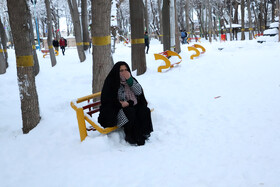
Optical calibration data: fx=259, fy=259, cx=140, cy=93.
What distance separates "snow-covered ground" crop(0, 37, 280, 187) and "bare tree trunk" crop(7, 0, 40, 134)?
267 millimetres

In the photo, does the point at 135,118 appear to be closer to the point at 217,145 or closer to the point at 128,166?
the point at 128,166

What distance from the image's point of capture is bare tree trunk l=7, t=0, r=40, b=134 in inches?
170

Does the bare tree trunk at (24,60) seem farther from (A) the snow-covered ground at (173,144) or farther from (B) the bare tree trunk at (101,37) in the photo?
(B) the bare tree trunk at (101,37)

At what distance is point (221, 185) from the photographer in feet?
8.84

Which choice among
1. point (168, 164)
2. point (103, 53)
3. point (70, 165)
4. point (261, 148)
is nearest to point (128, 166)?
point (168, 164)

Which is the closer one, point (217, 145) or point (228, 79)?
point (217, 145)

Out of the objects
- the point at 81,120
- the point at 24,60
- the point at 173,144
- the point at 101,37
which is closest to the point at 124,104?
the point at 81,120

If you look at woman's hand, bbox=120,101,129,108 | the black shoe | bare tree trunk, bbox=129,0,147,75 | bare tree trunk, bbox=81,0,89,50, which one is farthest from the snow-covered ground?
bare tree trunk, bbox=81,0,89,50

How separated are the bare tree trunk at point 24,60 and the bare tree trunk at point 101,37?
1165 mm

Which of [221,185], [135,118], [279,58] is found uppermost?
[279,58]

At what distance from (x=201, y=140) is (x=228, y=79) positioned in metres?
3.62

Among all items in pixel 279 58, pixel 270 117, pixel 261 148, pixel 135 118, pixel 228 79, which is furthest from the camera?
pixel 279 58

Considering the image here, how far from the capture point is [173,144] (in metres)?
3.85

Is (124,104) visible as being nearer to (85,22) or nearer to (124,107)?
(124,107)
